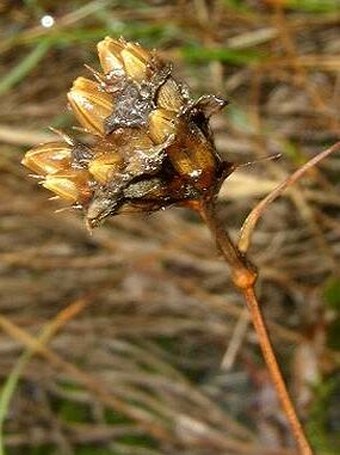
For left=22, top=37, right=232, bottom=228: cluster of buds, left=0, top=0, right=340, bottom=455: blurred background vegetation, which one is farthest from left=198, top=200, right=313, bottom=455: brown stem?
left=0, top=0, right=340, bottom=455: blurred background vegetation

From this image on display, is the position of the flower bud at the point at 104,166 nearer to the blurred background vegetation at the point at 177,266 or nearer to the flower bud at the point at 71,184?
the flower bud at the point at 71,184

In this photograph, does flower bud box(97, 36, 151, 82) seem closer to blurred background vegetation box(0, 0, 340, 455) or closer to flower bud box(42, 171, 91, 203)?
flower bud box(42, 171, 91, 203)

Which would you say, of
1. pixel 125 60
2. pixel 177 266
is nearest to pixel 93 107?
pixel 125 60

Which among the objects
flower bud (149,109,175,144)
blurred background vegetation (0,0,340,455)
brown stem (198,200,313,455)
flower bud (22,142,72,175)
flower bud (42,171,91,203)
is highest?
blurred background vegetation (0,0,340,455)

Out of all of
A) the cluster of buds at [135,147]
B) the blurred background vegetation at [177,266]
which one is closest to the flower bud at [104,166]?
the cluster of buds at [135,147]

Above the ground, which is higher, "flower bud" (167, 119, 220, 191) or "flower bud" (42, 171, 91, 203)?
"flower bud" (42, 171, 91, 203)

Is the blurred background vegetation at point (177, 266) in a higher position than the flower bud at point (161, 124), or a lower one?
higher

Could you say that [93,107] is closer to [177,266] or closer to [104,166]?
[104,166]

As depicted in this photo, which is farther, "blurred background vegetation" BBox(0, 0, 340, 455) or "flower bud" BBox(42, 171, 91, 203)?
"blurred background vegetation" BBox(0, 0, 340, 455)
